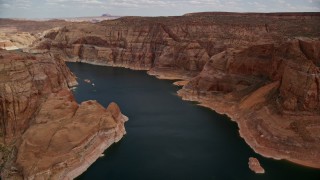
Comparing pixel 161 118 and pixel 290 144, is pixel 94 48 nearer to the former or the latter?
pixel 161 118

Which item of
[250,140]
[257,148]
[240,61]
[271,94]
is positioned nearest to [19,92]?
[250,140]

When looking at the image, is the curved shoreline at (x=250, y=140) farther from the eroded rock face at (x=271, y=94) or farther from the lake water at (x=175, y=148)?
the lake water at (x=175, y=148)

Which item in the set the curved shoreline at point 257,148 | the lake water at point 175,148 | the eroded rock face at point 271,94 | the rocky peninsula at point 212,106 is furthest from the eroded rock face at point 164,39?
the curved shoreline at point 257,148

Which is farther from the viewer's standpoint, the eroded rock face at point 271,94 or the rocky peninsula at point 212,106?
the eroded rock face at point 271,94

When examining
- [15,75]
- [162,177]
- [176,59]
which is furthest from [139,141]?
[176,59]

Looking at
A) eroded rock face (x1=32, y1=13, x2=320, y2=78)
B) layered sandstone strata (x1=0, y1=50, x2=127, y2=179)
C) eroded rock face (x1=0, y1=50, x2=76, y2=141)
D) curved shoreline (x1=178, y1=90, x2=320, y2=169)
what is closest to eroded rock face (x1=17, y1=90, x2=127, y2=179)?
layered sandstone strata (x1=0, y1=50, x2=127, y2=179)

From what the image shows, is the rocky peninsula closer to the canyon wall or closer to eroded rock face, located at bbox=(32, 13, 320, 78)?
the canyon wall

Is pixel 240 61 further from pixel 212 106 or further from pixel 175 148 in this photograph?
pixel 175 148

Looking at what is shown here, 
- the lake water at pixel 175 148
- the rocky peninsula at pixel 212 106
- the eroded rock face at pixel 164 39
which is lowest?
the lake water at pixel 175 148
